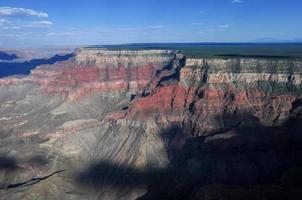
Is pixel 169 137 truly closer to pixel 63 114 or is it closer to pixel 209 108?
pixel 209 108

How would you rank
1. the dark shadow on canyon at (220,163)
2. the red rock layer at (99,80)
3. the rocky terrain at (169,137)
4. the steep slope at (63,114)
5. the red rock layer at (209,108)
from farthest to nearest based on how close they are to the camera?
the red rock layer at (99,80), the red rock layer at (209,108), the steep slope at (63,114), the rocky terrain at (169,137), the dark shadow on canyon at (220,163)

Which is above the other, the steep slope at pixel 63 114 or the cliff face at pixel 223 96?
the cliff face at pixel 223 96

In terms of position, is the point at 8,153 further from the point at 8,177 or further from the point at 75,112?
the point at 75,112

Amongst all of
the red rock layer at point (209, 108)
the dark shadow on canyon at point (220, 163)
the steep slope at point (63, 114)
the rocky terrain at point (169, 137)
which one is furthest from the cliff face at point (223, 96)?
the steep slope at point (63, 114)

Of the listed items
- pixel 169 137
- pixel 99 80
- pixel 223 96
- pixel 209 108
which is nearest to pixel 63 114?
pixel 99 80

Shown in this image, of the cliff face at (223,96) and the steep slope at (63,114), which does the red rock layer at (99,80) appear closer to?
the steep slope at (63,114)

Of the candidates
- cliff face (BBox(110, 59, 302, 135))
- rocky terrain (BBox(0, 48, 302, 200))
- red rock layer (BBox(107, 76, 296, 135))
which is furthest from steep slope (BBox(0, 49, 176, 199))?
cliff face (BBox(110, 59, 302, 135))

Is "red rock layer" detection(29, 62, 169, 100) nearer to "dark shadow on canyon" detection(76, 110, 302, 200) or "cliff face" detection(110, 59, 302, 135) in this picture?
"cliff face" detection(110, 59, 302, 135)
